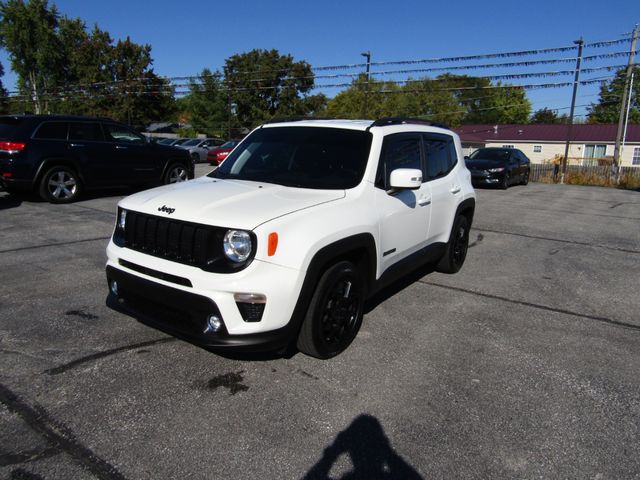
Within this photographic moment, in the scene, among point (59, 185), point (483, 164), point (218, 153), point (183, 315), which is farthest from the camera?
point (218, 153)

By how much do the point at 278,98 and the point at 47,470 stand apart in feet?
200

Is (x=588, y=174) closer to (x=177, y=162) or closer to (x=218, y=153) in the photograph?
(x=218, y=153)

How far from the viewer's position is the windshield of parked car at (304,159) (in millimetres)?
3895

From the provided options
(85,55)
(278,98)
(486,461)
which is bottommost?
(486,461)

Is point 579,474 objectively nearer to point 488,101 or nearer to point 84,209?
point 84,209

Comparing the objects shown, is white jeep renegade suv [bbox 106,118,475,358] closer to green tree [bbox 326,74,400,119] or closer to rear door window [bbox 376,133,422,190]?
rear door window [bbox 376,133,422,190]

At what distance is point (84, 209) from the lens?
963 cm

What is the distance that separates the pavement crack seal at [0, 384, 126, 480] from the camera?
2344 millimetres

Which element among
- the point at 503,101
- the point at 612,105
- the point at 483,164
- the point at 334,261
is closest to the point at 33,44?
the point at 483,164

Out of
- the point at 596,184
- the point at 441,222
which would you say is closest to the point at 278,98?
the point at 596,184

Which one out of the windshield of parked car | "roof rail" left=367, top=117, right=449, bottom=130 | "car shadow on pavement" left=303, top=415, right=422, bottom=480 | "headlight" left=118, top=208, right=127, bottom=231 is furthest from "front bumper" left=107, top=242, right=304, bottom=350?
"roof rail" left=367, top=117, right=449, bottom=130

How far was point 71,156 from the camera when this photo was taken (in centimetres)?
997

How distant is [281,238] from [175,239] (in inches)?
29.5

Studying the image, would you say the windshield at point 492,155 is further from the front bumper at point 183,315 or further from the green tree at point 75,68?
the green tree at point 75,68
